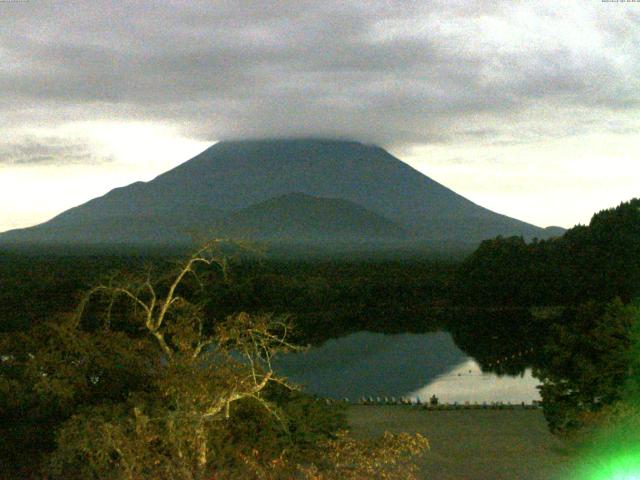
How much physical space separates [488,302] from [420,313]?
5104 mm

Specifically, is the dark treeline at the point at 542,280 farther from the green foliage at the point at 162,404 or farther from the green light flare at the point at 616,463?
the green foliage at the point at 162,404

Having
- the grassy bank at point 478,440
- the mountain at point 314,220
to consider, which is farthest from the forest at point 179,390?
the mountain at point 314,220

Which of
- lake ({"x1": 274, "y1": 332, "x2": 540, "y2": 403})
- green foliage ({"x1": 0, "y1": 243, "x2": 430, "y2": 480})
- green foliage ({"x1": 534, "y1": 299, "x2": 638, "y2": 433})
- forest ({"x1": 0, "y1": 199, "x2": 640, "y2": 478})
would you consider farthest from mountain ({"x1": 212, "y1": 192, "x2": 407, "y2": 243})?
green foliage ({"x1": 0, "y1": 243, "x2": 430, "y2": 480})

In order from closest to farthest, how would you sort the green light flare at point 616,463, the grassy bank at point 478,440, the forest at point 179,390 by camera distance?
the forest at point 179,390 < the green light flare at point 616,463 < the grassy bank at point 478,440

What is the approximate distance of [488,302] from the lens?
161 feet

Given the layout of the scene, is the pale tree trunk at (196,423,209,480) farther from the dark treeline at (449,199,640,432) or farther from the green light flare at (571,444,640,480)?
the dark treeline at (449,199,640,432)

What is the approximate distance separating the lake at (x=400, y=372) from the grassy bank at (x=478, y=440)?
19.7 feet

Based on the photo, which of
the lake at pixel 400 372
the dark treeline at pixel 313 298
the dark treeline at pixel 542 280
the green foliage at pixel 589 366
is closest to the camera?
the green foliage at pixel 589 366

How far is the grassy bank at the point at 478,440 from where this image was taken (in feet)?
39.4

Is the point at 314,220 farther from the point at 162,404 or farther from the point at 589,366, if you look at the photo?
the point at 162,404

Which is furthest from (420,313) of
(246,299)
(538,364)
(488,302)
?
(538,364)

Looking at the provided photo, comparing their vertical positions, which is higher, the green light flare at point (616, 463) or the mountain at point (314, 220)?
the mountain at point (314, 220)

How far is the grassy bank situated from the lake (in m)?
6.02

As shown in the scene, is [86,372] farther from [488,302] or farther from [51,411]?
[488,302]
